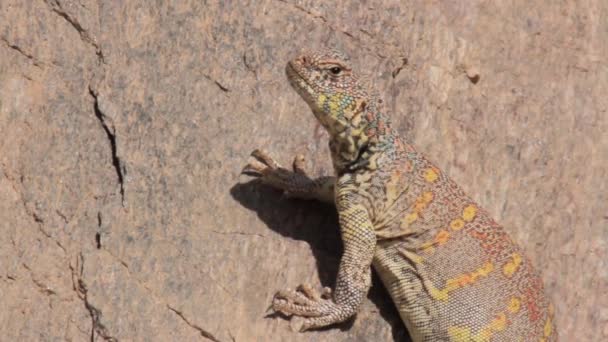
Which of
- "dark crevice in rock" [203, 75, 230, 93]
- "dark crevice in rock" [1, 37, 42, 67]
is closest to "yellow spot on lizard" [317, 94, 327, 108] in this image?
"dark crevice in rock" [203, 75, 230, 93]

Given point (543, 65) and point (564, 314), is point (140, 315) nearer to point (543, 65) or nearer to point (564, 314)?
point (564, 314)

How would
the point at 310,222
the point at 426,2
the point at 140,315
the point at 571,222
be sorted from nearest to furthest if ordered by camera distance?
the point at 140,315 < the point at 310,222 < the point at 571,222 < the point at 426,2

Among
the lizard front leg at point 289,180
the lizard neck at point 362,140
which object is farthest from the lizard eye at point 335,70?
the lizard front leg at point 289,180

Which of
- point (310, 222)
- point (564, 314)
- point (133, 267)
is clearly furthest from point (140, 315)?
point (564, 314)

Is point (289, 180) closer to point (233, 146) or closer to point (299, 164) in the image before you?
point (299, 164)

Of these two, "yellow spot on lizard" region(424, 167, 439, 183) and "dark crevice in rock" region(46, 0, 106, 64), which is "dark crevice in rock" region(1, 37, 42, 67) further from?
"yellow spot on lizard" region(424, 167, 439, 183)

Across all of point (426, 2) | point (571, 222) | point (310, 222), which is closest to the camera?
point (310, 222)
